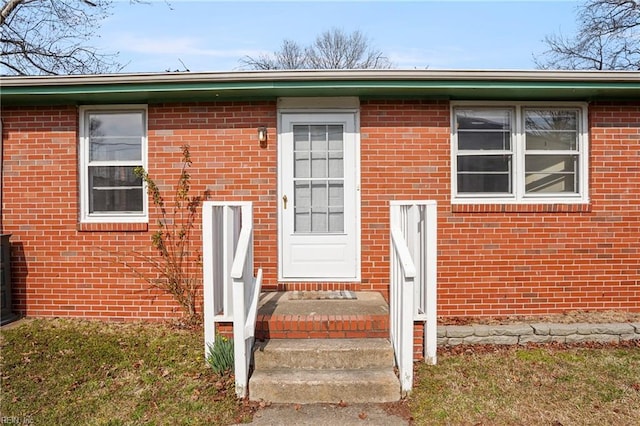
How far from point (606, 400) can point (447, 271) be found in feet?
7.09

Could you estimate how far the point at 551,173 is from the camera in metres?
5.53

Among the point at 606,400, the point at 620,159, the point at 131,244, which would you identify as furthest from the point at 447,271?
the point at 131,244

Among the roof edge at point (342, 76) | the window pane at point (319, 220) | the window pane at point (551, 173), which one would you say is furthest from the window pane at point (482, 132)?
the window pane at point (319, 220)

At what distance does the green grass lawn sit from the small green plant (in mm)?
101

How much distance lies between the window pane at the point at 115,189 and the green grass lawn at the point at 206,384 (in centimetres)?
161

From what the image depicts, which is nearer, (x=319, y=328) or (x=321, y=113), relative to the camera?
(x=319, y=328)

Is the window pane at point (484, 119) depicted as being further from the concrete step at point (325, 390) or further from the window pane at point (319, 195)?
the concrete step at point (325, 390)

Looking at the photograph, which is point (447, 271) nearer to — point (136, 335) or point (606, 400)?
point (606, 400)

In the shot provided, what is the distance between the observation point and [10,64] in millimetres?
13984

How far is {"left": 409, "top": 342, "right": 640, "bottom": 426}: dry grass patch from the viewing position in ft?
10.7

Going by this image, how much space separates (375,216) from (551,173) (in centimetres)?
235

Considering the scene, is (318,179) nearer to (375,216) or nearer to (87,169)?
(375,216)

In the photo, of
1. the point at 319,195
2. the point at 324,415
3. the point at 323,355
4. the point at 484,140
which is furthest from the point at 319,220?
the point at 324,415

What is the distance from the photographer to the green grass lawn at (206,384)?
3.30 metres
